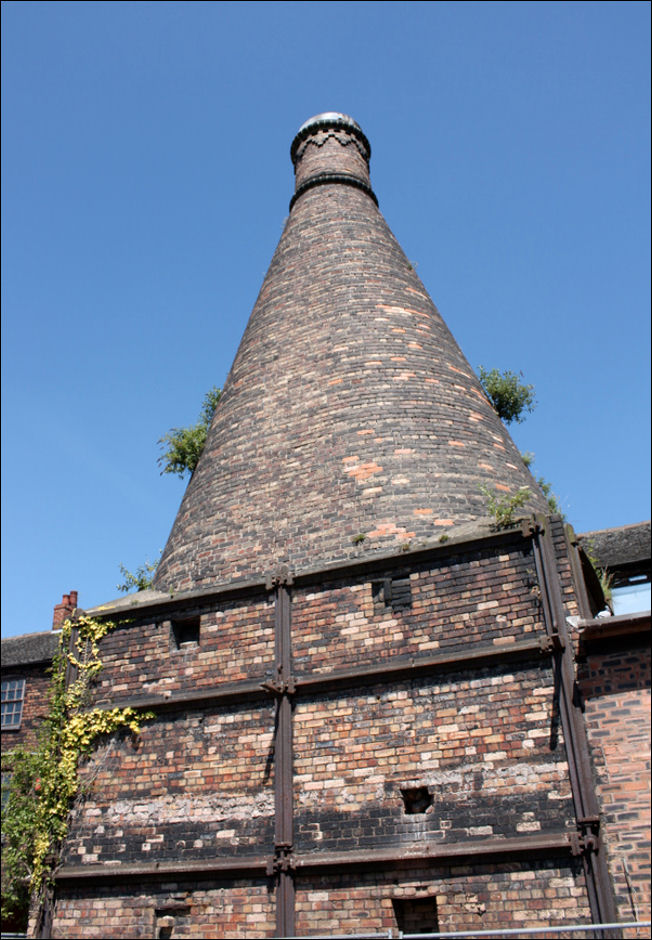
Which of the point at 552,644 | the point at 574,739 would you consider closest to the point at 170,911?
the point at 574,739

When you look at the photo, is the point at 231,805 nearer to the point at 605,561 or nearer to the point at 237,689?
the point at 237,689

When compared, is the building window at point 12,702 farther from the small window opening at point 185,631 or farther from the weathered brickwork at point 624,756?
the weathered brickwork at point 624,756

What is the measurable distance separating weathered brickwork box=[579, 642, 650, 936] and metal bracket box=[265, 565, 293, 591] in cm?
325

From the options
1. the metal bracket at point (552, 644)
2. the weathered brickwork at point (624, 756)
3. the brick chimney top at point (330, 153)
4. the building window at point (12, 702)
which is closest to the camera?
the weathered brickwork at point (624, 756)

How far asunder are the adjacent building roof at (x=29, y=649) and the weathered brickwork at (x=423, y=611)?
1266 cm

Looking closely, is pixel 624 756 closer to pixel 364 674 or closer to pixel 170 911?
pixel 364 674

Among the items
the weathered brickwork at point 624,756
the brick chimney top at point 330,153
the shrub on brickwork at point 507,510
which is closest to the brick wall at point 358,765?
the shrub on brickwork at point 507,510

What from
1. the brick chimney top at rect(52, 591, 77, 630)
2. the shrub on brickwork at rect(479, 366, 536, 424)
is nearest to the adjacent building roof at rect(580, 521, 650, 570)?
the shrub on brickwork at rect(479, 366, 536, 424)

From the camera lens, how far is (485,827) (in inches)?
285

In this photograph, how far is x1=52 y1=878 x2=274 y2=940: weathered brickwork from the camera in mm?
7742

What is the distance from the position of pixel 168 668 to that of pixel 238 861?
2295mm

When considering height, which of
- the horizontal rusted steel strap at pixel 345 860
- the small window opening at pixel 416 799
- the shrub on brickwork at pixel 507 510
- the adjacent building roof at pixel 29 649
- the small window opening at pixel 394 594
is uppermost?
the adjacent building roof at pixel 29 649

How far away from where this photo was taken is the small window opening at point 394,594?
8543 millimetres

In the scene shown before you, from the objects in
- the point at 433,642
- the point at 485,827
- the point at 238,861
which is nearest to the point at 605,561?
the point at 433,642
